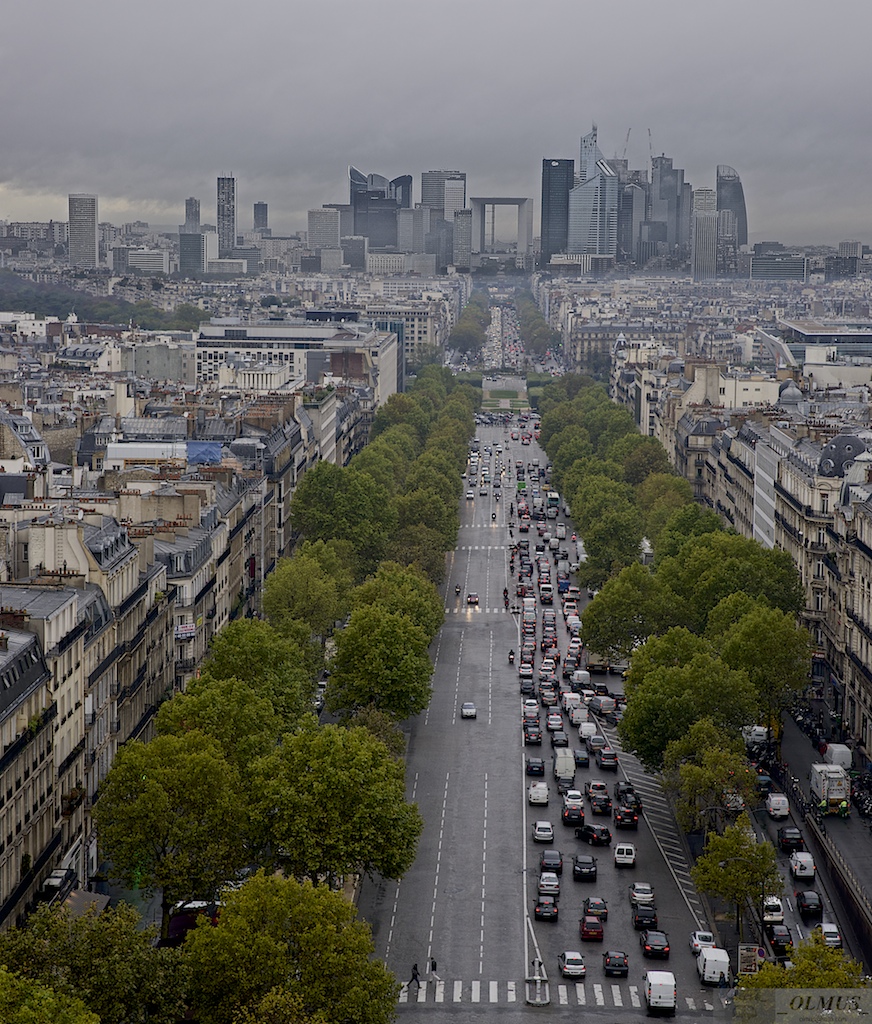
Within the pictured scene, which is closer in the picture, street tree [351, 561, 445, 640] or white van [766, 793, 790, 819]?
white van [766, 793, 790, 819]

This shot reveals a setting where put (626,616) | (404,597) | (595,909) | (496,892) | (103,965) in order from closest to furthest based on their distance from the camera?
(103,965)
(595,909)
(496,892)
(404,597)
(626,616)

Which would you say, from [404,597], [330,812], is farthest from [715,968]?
[404,597]

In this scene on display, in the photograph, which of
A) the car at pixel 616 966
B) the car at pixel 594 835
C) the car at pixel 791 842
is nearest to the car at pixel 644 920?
the car at pixel 616 966

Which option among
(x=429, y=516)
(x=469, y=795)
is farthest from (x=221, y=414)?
(x=469, y=795)

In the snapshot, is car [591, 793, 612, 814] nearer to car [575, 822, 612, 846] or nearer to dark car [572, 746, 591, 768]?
car [575, 822, 612, 846]

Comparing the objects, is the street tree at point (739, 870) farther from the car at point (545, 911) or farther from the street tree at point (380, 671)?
the street tree at point (380, 671)

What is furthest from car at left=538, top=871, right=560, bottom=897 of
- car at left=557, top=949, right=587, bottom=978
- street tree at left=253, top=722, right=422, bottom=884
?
car at left=557, top=949, right=587, bottom=978

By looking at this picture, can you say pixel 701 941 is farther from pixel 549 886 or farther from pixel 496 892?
pixel 496 892
